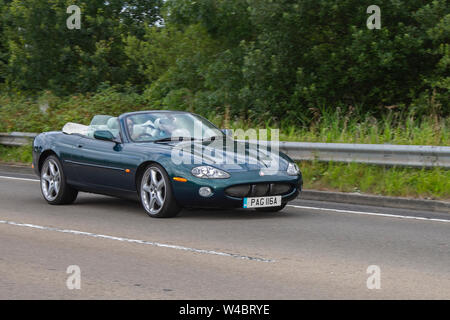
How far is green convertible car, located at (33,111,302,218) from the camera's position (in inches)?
371

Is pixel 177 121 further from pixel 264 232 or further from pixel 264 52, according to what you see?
pixel 264 52

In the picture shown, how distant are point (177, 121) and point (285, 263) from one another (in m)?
4.13

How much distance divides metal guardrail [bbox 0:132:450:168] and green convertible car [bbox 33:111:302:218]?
8.87 feet

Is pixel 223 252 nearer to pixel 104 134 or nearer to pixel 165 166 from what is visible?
pixel 165 166

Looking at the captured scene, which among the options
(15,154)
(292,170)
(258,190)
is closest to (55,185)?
(258,190)

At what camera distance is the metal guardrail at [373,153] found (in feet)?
38.9

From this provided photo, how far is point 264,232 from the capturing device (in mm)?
8797

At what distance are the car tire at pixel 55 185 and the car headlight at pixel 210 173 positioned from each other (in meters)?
2.69

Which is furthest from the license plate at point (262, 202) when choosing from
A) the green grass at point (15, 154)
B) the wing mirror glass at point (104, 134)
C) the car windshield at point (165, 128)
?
the green grass at point (15, 154)

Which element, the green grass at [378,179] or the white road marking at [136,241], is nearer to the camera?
the white road marking at [136,241]

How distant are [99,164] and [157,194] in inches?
49.9

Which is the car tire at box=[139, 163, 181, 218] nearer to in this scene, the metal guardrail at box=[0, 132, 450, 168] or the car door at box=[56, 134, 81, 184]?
the car door at box=[56, 134, 81, 184]

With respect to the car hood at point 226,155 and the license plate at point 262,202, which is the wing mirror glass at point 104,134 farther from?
the license plate at point 262,202
